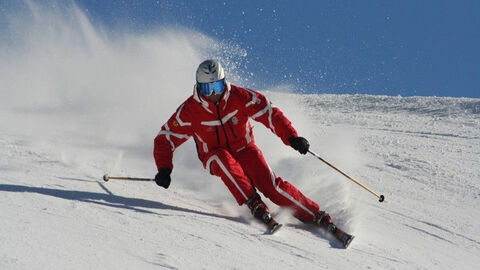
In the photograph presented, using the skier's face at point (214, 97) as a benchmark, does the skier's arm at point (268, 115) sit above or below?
above

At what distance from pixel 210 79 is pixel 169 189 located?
1.30m

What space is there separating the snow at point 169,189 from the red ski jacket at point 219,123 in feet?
1.74

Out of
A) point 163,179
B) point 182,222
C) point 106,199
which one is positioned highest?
point 163,179

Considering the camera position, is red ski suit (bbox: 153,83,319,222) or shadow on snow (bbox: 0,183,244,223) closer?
shadow on snow (bbox: 0,183,244,223)

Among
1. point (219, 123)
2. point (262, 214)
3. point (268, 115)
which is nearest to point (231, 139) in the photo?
point (219, 123)

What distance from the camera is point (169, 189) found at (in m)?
5.43

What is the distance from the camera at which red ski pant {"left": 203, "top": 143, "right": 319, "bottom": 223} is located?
183 inches


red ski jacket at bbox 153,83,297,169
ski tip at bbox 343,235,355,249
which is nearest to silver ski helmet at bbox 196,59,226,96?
red ski jacket at bbox 153,83,297,169

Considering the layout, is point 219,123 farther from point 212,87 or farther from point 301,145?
point 301,145

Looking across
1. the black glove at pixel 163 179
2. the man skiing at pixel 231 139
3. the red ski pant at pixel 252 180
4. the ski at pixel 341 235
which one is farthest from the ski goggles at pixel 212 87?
the ski at pixel 341 235

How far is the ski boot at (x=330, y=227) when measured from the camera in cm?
421

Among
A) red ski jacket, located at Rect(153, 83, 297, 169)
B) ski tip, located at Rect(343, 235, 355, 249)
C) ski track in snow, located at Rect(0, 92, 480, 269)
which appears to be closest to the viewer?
ski track in snow, located at Rect(0, 92, 480, 269)

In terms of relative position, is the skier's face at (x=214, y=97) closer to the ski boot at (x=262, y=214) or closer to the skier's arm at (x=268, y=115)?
the skier's arm at (x=268, y=115)

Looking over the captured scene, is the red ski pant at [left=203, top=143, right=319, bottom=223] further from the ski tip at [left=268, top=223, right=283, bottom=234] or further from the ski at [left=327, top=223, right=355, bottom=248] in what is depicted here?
the ski tip at [left=268, top=223, right=283, bottom=234]
